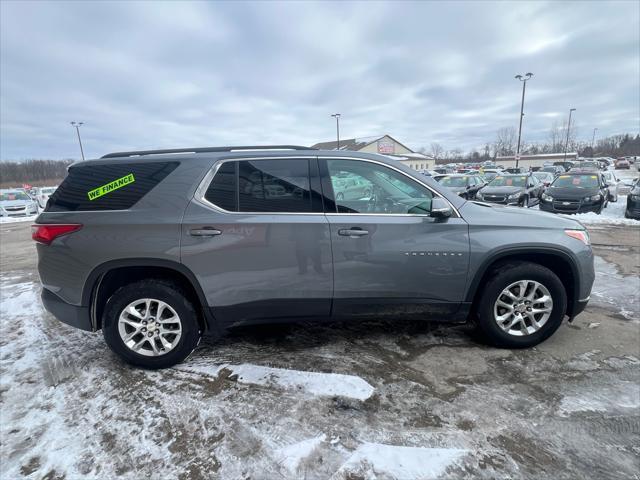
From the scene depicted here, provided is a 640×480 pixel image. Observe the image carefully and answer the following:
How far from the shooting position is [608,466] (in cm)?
204

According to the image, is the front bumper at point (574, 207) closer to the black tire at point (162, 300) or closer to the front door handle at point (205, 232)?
the front door handle at point (205, 232)

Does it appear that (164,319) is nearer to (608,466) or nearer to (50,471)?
(50,471)

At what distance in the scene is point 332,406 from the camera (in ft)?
8.29

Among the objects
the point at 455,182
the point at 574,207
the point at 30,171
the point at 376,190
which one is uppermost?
the point at 30,171

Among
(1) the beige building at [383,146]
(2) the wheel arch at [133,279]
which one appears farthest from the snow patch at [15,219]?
(1) the beige building at [383,146]

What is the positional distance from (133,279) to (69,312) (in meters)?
0.59

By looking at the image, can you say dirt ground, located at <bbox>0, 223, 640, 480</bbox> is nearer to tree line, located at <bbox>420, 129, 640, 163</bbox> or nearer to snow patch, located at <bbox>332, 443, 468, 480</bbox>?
snow patch, located at <bbox>332, 443, 468, 480</bbox>

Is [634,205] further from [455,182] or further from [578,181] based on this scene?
[455,182]

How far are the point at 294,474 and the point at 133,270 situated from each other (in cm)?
212

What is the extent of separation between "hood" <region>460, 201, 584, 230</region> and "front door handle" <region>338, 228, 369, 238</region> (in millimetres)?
933

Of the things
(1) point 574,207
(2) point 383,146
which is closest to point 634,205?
(1) point 574,207

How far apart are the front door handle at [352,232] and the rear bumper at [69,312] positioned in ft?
7.51

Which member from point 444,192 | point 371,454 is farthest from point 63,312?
point 444,192

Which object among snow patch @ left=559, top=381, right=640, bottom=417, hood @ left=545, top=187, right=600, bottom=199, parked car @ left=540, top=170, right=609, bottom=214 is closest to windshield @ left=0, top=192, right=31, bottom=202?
snow patch @ left=559, top=381, right=640, bottom=417
